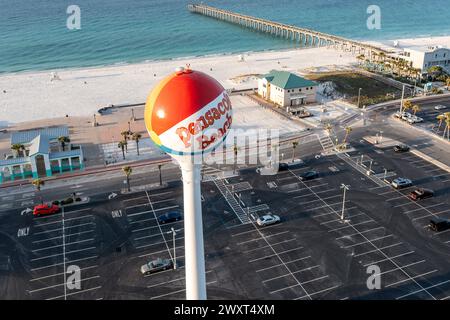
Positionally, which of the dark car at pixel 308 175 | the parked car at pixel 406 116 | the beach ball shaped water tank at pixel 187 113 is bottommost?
the dark car at pixel 308 175

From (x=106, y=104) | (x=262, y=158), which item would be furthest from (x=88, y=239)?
(x=106, y=104)

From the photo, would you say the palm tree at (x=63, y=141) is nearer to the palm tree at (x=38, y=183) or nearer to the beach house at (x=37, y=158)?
the beach house at (x=37, y=158)

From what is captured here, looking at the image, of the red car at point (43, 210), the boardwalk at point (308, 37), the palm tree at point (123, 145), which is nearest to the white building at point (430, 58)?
the boardwalk at point (308, 37)

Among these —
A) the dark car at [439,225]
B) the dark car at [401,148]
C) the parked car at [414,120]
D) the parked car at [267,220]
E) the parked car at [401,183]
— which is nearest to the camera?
the dark car at [439,225]

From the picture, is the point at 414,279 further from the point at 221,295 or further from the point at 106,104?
the point at 106,104

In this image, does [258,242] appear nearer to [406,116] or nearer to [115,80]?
[406,116]

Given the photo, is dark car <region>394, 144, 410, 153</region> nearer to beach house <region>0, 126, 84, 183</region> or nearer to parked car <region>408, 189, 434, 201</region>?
parked car <region>408, 189, 434, 201</region>
